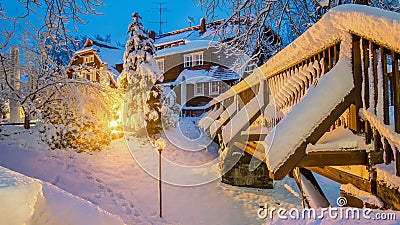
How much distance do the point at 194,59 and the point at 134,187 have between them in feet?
65.1

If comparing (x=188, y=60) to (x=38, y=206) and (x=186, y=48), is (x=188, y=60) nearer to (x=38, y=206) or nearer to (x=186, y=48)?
(x=186, y=48)

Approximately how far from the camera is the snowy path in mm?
6664

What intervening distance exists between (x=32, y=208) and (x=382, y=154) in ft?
7.42

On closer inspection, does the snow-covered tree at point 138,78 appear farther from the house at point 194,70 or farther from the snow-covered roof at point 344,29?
the snow-covered roof at point 344,29

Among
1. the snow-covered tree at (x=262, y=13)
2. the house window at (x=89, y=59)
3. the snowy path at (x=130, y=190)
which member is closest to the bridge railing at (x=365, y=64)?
the snowy path at (x=130, y=190)

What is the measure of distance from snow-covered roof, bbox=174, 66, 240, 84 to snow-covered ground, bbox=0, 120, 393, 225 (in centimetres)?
1340

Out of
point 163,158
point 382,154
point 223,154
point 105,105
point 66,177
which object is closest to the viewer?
point 382,154

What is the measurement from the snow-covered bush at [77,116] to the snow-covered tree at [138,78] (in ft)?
13.6

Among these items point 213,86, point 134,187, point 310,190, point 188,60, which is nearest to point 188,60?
point 188,60

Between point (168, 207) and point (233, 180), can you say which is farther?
point (233, 180)

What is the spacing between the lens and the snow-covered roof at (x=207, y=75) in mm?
25000

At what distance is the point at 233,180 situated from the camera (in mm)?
8438

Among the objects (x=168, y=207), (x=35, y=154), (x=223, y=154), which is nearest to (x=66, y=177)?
(x=35, y=154)

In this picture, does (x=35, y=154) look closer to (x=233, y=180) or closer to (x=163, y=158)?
(x=163, y=158)
